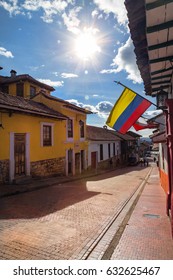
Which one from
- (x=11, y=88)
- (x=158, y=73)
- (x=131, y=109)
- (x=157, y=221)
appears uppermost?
(x=11, y=88)

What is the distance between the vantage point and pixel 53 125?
16.2m

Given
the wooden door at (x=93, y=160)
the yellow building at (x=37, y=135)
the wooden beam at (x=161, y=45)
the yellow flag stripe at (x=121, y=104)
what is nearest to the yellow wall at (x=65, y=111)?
the yellow building at (x=37, y=135)

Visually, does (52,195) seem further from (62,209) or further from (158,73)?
(158,73)

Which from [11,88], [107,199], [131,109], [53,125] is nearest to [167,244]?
[131,109]

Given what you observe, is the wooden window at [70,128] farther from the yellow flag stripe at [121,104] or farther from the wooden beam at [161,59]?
the wooden beam at [161,59]

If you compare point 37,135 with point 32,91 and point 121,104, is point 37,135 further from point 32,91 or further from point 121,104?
point 32,91

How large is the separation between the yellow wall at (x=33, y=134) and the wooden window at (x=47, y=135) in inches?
13.9

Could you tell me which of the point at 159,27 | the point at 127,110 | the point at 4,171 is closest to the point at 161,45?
the point at 159,27

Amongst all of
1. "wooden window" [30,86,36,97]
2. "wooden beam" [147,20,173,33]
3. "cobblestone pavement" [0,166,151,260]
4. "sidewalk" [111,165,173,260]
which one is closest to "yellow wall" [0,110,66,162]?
"cobblestone pavement" [0,166,151,260]

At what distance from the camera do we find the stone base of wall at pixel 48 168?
46.1 feet

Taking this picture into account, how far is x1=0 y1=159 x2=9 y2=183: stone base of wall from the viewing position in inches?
447

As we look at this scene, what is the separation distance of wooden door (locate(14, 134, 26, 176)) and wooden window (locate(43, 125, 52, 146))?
223 cm

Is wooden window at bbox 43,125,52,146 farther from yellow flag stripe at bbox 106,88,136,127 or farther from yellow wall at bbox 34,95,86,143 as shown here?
yellow flag stripe at bbox 106,88,136,127

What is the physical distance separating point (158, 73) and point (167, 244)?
14.0 feet
